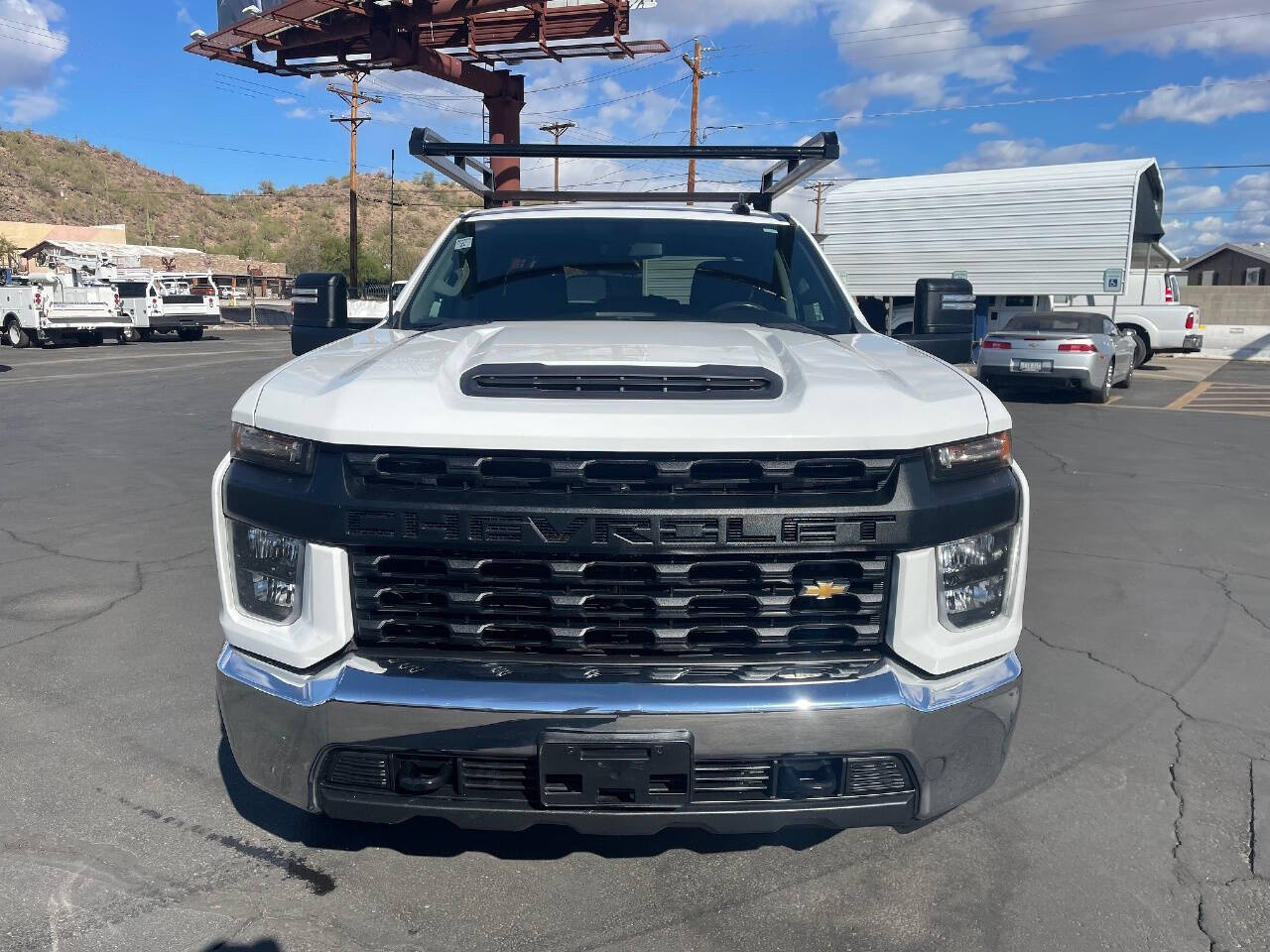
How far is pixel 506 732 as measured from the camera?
222 centimetres

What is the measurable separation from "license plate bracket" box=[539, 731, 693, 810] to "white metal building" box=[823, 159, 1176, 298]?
71.6ft

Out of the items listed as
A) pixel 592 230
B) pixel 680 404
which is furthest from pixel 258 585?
pixel 592 230

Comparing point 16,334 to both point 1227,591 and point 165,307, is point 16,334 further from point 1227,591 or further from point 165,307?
point 1227,591

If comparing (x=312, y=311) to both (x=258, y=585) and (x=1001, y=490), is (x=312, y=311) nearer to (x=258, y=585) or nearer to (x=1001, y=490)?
(x=258, y=585)

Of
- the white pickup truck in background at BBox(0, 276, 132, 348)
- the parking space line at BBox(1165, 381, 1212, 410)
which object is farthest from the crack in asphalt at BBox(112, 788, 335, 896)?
the white pickup truck in background at BBox(0, 276, 132, 348)

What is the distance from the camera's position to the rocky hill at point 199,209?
218 feet

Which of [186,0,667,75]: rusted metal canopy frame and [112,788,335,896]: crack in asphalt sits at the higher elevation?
[186,0,667,75]: rusted metal canopy frame

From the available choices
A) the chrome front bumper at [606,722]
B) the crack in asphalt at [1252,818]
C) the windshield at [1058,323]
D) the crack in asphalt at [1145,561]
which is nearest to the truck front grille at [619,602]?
the chrome front bumper at [606,722]

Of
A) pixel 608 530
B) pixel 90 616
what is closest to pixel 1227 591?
pixel 608 530

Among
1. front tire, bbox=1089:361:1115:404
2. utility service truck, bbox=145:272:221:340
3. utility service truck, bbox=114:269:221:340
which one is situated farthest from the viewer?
utility service truck, bbox=145:272:221:340

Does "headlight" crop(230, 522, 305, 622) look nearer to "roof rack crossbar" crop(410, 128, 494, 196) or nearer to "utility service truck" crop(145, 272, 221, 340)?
"roof rack crossbar" crop(410, 128, 494, 196)

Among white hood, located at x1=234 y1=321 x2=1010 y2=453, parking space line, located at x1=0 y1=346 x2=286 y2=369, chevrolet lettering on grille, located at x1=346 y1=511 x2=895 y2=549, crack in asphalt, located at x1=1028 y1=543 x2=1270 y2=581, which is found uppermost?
white hood, located at x1=234 y1=321 x2=1010 y2=453

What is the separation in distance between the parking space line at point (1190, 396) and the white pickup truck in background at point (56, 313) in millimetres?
24970

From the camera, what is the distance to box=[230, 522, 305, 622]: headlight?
2410 mm
